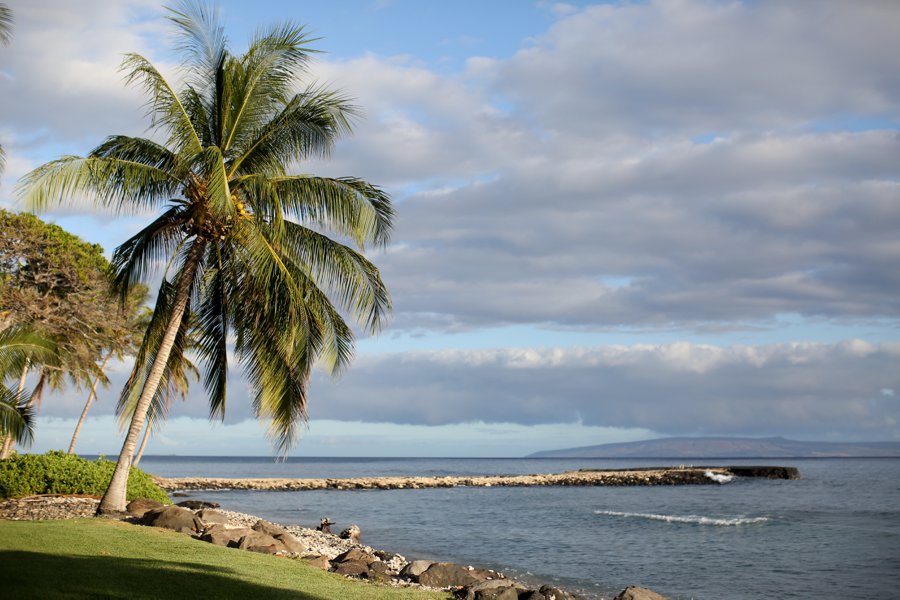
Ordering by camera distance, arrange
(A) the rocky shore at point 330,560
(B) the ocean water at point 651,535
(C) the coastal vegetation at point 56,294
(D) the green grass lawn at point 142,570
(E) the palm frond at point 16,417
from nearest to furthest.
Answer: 1. (D) the green grass lawn at point 142,570
2. (A) the rocky shore at point 330,560
3. (E) the palm frond at point 16,417
4. (B) the ocean water at point 651,535
5. (C) the coastal vegetation at point 56,294

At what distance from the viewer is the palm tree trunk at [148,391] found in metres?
17.3

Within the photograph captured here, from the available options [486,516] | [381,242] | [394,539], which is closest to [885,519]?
[486,516]

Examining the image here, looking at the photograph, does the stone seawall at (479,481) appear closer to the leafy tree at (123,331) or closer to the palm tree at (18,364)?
the leafy tree at (123,331)

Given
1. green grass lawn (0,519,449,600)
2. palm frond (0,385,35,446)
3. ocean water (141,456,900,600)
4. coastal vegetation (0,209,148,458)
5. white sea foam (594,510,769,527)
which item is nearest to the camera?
green grass lawn (0,519,449,600)

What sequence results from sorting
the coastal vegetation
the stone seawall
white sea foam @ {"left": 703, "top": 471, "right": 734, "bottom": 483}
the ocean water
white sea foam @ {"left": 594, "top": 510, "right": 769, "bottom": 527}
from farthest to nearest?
white sea foam @ {"left": 703, "top": 471, "right": 734, "bottom": 483} → the stone seawall → white sea foam @ {"left": 594, "top": 510, "right": 769, "bottom": 527} → the coastal vegetation → the ocean water

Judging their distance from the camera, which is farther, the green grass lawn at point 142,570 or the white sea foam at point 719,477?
the white sea foam at point 719,477

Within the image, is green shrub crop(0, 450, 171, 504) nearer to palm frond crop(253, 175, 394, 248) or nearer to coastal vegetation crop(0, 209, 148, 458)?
coastal vegetation crop(0, 209, 148, 458)

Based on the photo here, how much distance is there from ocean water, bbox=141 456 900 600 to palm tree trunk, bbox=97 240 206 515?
10.2 metres

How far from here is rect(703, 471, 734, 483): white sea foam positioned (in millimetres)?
75812

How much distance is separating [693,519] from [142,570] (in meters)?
32.8

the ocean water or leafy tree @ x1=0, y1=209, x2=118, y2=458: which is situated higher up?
leafy tree @ x1=0, y1=209, x2=118, y2=458

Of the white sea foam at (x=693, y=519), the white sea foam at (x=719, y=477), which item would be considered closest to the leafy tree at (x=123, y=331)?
the white sea foam at (x=693, y=519)

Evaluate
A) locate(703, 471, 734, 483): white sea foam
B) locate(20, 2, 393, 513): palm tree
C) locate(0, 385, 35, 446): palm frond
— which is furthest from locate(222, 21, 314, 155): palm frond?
locate(703, 471, 734, 483): white sea foam

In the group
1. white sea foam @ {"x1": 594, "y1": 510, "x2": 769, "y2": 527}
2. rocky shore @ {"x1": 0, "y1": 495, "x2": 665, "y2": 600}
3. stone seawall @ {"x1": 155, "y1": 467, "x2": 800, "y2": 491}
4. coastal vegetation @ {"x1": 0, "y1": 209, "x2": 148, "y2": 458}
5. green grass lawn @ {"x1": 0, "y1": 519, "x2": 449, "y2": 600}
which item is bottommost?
stone seawall @ {"x1": 155, "y1": 467, "x2": 800, "y2": 491}
